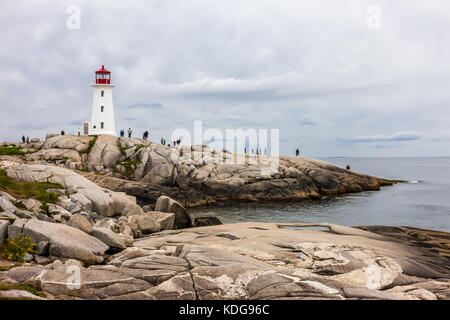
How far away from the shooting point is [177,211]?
2869 centimetres

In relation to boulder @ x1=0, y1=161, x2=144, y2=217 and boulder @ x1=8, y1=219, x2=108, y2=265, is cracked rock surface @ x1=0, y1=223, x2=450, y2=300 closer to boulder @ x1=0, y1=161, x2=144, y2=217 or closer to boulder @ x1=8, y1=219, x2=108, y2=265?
boulder @ x1=8, y1=219, x2=108, y2=265

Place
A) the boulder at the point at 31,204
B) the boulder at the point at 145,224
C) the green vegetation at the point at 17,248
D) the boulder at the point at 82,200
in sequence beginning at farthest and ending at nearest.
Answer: the boulder at the point at 82,200
the boulder at the point at 145,224
the boulder at the point at 31,204
the green vegetation at the point at 17,248

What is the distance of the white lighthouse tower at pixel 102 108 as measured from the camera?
220ft

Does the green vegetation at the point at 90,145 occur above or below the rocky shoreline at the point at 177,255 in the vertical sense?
above

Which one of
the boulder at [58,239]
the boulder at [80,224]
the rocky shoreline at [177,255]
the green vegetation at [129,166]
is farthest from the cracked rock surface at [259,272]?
the green vegetation at [129,166]

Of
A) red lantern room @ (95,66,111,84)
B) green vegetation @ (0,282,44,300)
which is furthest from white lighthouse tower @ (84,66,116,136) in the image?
green vegetation @ (0,282,44,300)

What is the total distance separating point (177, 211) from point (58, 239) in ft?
47.2

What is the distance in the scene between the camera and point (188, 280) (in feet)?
38.0

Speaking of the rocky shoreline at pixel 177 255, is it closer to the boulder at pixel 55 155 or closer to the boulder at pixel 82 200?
the boulder at pixel 82 200

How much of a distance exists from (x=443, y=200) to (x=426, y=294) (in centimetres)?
5299

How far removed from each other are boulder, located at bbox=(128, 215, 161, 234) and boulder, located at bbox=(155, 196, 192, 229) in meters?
4.01

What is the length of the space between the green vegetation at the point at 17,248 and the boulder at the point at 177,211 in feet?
46.5
